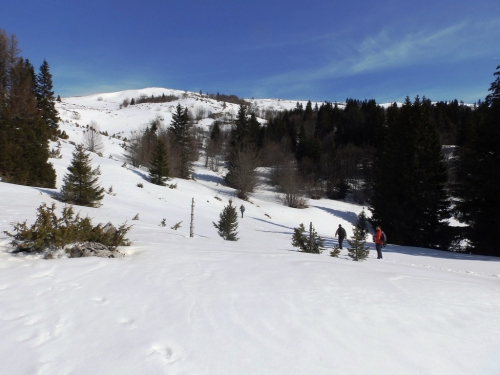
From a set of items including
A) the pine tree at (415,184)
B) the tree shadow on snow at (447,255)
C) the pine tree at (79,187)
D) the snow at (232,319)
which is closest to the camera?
the snow at (232,319)

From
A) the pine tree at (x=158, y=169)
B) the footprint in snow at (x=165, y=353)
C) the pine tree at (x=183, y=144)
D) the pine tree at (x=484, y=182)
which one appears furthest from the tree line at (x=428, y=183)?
the footprint in snow at (x=165, y=353)

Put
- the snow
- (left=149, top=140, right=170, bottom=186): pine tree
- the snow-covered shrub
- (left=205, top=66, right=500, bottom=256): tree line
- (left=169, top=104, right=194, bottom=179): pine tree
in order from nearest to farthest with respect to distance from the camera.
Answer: the snow
the snow-covered shrub
(left=205, top=66, right=500, bottom=256): tree line
(left=149, top=140, right=170, bottom=186): pine tree
(left=169, top=104, right=194, bottom=179): pine tree

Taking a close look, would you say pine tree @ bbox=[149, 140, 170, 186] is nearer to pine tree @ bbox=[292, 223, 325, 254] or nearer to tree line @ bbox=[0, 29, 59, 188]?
tree line @ bbox=[0, 29, 59, 188]

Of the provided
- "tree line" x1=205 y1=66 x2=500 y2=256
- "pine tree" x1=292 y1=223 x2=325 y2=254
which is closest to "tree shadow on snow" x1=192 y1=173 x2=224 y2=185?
"tree line" x1=205 y1=66 x2=500 y2=256

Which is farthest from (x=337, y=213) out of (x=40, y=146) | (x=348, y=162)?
(x=40, y=146)

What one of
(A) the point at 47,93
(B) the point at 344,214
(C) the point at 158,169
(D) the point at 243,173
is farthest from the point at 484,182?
(A) the point at 47,93

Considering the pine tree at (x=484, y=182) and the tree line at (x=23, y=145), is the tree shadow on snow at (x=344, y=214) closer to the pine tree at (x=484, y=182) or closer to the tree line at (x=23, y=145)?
the pine tree at (x=484, y=182)

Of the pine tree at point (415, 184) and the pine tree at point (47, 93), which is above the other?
the pine tree at point (47, 93)

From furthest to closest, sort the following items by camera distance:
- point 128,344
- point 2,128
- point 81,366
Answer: point 2,128, point 128,344, point 81,366

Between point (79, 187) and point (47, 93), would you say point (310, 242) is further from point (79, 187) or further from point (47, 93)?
point (47, 93)

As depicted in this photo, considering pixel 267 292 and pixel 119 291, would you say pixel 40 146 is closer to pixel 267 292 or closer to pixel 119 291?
pixel 119 291

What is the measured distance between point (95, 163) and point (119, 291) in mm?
27968

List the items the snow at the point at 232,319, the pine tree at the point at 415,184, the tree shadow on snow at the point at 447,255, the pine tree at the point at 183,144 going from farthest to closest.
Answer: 1. the pine tree at the point at 183,144
2. the pine tree at the point at 415,184
3. the tree shadow on snow at the point at 447,255
4. the snow at the point at 232,319

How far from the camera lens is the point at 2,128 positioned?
1616cm
